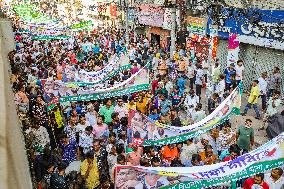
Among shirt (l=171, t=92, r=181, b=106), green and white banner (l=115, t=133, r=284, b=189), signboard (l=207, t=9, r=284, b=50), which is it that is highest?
signboard (l=207, t=9, r=284, b=50)

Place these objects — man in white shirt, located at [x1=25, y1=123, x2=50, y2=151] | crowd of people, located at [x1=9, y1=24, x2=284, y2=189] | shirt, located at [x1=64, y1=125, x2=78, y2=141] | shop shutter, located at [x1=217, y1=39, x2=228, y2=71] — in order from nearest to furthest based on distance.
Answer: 1. crowd of people, located at [x1=9, y1=24, x2=284, y2=189]
2. man in white shirt, located at [x1=25, y1=123, x2=50, y2=151]
3. shirt, located at [x1=64, y1=125, x2=78, y2=141]
4. shop shutter, located at [x1=217, y1=39, x2=228, y2=71]

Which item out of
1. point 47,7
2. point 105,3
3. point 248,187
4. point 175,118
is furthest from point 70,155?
point 47,7

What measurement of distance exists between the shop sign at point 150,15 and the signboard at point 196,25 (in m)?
3.49

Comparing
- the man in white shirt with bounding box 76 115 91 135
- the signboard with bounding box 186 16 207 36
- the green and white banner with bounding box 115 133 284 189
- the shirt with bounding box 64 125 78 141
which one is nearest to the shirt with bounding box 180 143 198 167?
the green and white banner with bounding box 115 133 284 189

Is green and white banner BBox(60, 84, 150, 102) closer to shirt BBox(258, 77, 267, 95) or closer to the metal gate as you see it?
shirt BBox(258, 77, 267, 95)

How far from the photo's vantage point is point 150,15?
1175 inches

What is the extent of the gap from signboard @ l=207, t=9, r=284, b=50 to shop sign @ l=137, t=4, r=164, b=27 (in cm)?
984

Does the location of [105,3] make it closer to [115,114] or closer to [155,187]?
A: [115,114]

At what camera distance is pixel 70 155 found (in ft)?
31.6

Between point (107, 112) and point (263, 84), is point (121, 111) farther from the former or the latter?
point (263, 84)

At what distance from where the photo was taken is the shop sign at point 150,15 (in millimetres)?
28547

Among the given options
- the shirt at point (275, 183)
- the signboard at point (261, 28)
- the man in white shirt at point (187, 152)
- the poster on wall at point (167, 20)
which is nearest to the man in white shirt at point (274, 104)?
the man in white shirt at point (187, 152)

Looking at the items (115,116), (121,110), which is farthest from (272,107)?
(115,116)

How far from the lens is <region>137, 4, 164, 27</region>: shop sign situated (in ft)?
93.7
